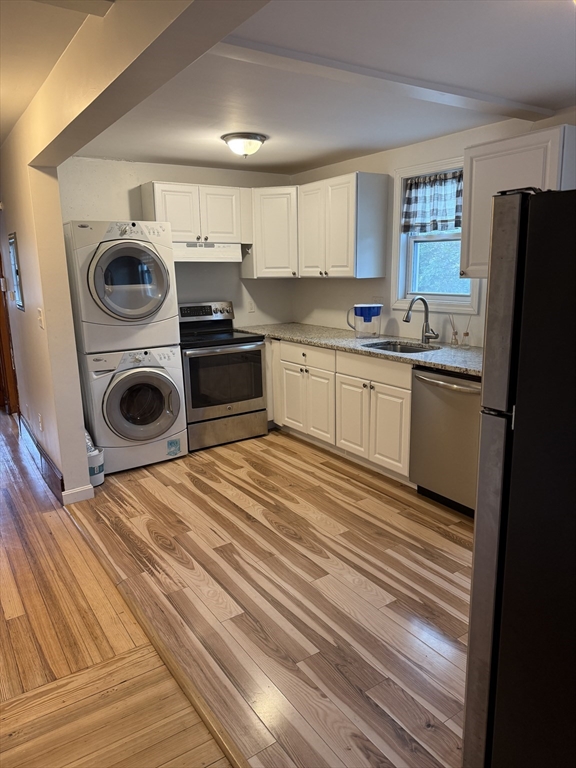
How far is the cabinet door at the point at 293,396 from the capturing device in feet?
14.4

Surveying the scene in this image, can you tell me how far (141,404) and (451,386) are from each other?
2292 millimetres

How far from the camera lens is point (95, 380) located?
3.75 meters

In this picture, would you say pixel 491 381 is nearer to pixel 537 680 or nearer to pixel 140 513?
pixel 537 680

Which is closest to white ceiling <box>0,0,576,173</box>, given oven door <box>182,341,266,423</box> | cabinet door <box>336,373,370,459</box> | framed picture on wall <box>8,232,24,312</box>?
framed picture on wall <box>8,232,24,312</box>

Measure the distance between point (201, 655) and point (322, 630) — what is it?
508mm

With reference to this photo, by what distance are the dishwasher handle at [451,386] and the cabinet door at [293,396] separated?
4.18 ft

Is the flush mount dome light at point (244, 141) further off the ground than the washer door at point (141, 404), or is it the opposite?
the flush mount dome light at point (244, 141)

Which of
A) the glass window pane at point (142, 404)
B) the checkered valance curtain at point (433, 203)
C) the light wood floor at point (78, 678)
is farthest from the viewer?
the glass window pane at point (142, 404)

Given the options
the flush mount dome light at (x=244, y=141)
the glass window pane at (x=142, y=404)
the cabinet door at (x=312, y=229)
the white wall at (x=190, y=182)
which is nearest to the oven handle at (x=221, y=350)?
the glass window pane at (x=142, y=404)

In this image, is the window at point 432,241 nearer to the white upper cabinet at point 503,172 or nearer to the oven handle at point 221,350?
the white upper cabinet at point 503,172

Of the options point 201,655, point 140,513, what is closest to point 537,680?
point 201,655

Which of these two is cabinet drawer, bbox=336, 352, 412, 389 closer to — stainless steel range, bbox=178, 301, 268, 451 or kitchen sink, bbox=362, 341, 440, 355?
kitchen sink, bbox=362, 341, 440, 355

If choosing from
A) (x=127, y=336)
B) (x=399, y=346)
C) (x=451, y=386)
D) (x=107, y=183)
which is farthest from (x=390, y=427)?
(x=107, y=183)

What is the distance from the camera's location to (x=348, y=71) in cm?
230
